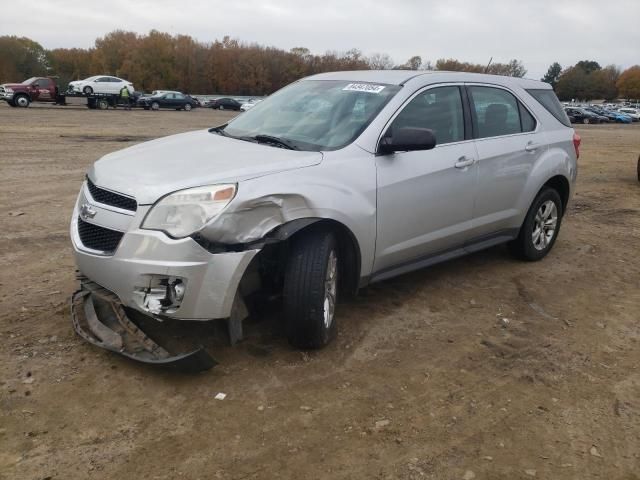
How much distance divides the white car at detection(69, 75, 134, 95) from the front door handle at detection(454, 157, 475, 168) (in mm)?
36810

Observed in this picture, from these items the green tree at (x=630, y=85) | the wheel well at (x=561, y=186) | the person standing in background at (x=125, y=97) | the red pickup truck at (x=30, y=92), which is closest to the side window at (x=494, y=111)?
the wheel well at (x=561, y=186)

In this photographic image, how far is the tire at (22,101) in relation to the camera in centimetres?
3216

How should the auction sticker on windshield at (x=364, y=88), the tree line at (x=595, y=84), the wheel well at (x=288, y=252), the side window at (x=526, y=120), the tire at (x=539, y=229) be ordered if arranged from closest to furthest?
1. the wheel well at (x=288, y=252)
2. the auction sticker on windshield at (x=364, y=88)
3. the side window at (x=526, y=120)
4. the tire at (x=539, y=229)
5. the tree line at (x=595, y=84)

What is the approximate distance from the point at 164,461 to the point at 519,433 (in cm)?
180

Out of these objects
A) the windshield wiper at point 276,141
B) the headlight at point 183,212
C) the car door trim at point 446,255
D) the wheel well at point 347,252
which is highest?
the windshield wiper at point 276,141

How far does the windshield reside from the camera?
4.05 meters

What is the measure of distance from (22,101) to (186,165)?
1333 inches

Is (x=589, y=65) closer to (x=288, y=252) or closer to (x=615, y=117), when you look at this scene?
(x=615, y=117)

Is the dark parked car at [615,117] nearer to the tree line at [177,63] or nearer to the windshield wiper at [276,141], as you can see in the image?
the tree line at [177,63]

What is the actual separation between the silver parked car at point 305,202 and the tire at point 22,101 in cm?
3236

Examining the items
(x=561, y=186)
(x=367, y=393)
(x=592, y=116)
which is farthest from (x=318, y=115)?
(x=592, y=116)

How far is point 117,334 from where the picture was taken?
351 cm

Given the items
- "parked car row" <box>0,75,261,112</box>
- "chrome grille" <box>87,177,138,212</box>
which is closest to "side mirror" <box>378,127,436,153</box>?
"chrome grille" <box>87,177,138,212</box>

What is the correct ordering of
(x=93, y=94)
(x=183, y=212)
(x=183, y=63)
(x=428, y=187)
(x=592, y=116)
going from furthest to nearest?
(x=183, y=63)
(x=592, y=116)
(x=93, y=94)
(x=428, y=187)
(x=183, y=212)
